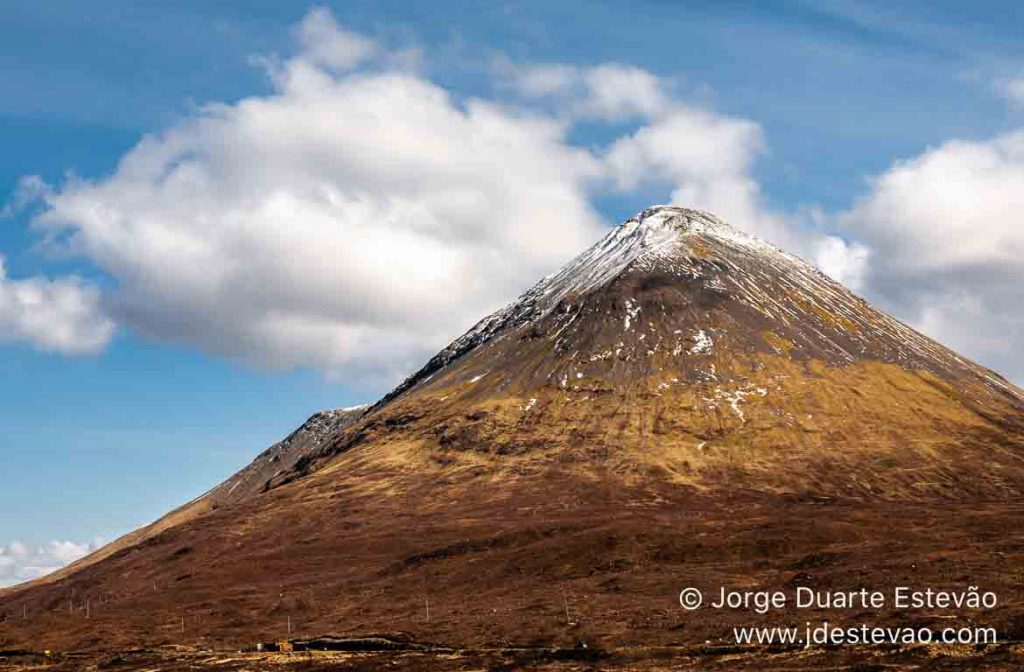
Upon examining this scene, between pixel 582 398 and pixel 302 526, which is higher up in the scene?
pixel 582 398

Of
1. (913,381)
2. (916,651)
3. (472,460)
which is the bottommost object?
(916,651)

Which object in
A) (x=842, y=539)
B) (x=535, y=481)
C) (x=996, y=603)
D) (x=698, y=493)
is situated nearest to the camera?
(x=996, y=603)

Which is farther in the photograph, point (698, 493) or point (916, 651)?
point (698, 493)

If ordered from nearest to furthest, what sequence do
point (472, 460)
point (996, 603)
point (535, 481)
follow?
1. point (996, 603)
2. point (535, 481)
3. point (472, 460)

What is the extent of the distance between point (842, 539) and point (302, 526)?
276ft

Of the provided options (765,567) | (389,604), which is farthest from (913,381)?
(389,604)

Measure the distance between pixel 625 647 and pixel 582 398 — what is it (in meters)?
128

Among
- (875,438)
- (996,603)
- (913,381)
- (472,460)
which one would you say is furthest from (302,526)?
(913,381)

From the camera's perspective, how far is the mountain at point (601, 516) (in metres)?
84.2

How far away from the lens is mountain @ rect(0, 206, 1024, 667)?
8425 centimetres

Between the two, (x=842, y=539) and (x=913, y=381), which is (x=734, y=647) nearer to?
(x=842, y=539)

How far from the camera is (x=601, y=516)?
13075cm

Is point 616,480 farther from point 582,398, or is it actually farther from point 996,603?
point 996,603

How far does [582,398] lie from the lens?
18738cm
